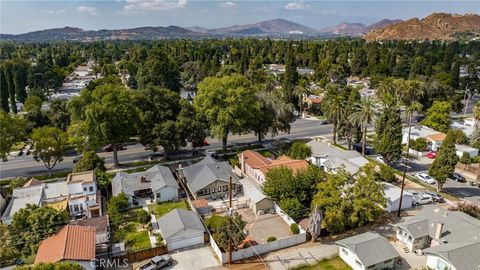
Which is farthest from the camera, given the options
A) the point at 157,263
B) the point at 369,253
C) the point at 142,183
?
the point at 142,183

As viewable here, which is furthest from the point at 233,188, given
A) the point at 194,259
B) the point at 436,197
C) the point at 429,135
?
the point at 429,135

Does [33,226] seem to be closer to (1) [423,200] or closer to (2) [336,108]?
(1) [423,200]

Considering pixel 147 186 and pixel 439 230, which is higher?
pixel 439 230

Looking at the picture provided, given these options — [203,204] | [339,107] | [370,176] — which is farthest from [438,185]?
[203,204]

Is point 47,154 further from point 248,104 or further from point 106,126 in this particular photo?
point 248,104

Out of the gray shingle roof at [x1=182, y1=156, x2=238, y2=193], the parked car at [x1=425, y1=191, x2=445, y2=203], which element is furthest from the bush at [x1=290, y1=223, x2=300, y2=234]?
the parked car at [x1=425, y1=191, x2=445, y2=203]

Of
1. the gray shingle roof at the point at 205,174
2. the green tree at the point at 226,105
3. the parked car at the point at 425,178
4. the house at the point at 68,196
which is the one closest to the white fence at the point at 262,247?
the gray shingle roof at the point at 205,174

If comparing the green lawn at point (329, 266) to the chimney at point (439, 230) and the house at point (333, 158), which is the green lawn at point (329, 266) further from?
the house at point (333, 158)
